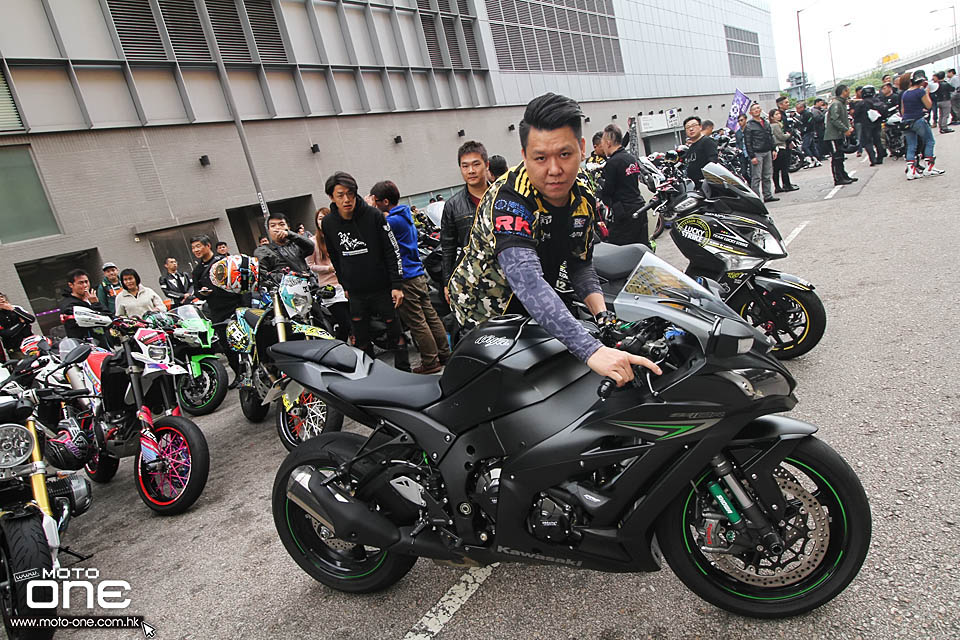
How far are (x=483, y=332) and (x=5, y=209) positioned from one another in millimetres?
13463

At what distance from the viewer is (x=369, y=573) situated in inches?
110

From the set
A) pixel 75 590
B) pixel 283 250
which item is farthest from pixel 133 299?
pixel 75 590

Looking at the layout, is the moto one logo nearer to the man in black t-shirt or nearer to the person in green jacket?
the man in black t-shirt

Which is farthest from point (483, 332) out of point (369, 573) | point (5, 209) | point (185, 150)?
point (185, 150)

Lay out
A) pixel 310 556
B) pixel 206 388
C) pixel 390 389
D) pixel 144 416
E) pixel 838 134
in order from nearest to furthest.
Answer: pixel 390 389, pixel 310 556, pixel 144 416, pixel 206 388, pixel 838 134

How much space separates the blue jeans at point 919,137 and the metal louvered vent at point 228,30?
16258mm

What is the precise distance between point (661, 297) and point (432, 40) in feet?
76.7

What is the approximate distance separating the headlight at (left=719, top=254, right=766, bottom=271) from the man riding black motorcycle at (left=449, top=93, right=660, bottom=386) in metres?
2.09

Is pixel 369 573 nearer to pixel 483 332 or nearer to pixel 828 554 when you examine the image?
pixel 483 332

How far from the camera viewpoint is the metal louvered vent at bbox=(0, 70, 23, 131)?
37.6 ft

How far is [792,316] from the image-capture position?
4.37m

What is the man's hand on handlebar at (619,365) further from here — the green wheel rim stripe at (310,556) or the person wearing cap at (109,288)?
the person wearing cap at (109,288)

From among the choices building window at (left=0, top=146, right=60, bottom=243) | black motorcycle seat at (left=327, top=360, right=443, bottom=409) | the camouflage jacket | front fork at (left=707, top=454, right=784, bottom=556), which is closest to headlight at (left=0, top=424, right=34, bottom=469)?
black motorcycle seat at (left=327, top=360, right=443, bottom=409)

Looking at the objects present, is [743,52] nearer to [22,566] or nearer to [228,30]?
[228,30]
